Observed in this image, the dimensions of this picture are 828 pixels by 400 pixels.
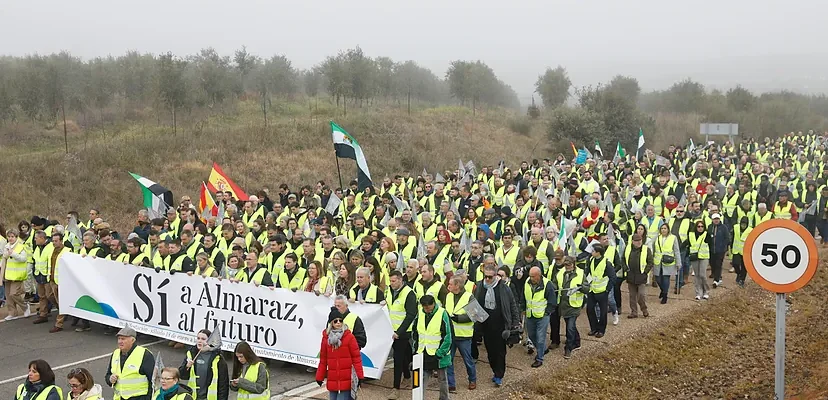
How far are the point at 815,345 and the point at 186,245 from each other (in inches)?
406

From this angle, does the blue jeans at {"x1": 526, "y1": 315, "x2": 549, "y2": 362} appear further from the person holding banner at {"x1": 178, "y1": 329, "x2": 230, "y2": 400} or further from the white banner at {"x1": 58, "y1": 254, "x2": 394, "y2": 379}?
the person holding banner at {"x1": 178, "y1": 329, "x2": 230, "y2": 400}

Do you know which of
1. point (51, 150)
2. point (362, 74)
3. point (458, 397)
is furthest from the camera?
point (362, 74)

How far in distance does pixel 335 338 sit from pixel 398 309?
1.82 metres

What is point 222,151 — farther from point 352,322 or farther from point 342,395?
point 342,395

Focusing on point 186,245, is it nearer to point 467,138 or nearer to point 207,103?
point 207,103

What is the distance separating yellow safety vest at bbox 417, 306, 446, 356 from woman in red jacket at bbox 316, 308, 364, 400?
3.77 ft

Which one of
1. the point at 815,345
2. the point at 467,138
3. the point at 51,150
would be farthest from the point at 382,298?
the point at 467,138

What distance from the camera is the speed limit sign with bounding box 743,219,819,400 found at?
20.7ft

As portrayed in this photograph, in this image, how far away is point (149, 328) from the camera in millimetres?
12742

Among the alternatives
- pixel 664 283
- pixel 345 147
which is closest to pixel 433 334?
pixel 664 283

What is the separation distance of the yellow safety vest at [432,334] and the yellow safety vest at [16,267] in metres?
8.79

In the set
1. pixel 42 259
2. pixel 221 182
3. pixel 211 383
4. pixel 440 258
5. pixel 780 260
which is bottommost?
pixel 211 383

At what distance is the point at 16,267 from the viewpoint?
48.3 ft

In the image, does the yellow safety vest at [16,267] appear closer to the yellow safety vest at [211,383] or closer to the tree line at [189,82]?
the yellow safety vest at [211,383]
